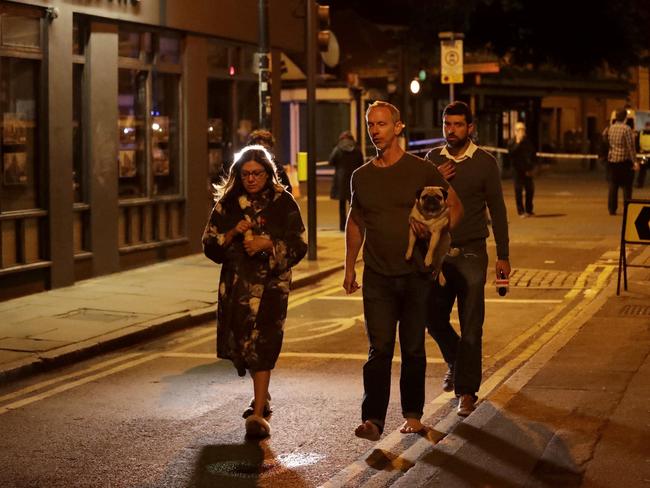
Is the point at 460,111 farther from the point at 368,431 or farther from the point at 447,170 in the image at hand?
the point at 368,431

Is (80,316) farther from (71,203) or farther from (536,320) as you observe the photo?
(536,320)

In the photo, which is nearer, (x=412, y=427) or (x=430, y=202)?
(x=430, y=202)

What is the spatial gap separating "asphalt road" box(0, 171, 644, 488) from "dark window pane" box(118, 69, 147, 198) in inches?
150

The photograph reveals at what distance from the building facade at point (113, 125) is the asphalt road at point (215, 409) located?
307 cm

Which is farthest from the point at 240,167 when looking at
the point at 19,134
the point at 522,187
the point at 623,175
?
the point at 522,187

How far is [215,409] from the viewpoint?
8.65 m

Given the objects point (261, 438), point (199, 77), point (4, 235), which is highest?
point (199, 77)

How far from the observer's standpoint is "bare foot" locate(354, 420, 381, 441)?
7254 mm

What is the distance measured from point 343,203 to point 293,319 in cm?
853

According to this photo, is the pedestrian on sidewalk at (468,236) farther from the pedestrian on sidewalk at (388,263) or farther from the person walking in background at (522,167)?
the person walking in background at (522,167)

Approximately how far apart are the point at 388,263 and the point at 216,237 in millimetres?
Result: 1198

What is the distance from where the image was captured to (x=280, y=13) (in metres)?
20.5

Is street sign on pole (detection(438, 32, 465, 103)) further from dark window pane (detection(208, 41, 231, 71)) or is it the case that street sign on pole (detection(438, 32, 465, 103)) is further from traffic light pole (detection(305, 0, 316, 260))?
traffic light pole (detection(305, 0, 316, 260))

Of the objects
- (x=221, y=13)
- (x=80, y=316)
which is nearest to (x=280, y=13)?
(x=221, y=13)
